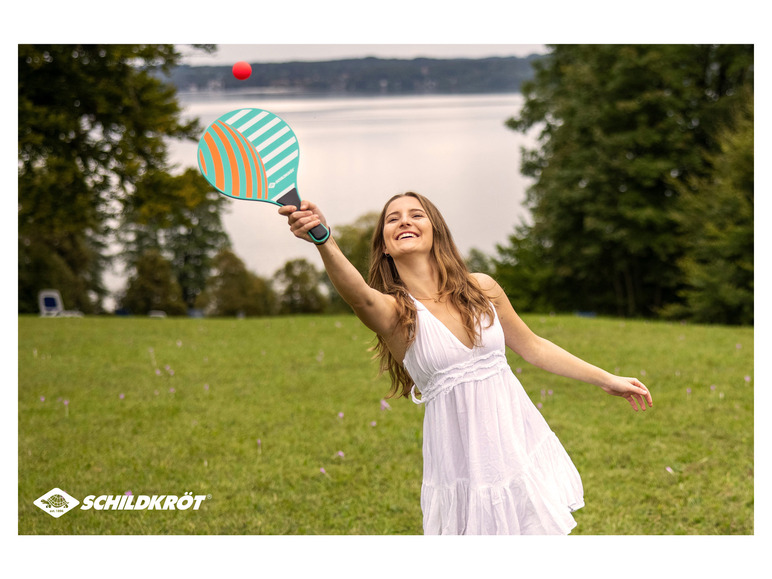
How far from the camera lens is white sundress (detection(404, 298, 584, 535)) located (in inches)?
74.9

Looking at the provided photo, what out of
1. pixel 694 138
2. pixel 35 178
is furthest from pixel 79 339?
pixel 694 138

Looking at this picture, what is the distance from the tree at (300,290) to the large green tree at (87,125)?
13.8 ft

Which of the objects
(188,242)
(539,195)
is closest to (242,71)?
(188,242)

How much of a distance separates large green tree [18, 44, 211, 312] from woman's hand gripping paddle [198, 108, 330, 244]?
461 cm

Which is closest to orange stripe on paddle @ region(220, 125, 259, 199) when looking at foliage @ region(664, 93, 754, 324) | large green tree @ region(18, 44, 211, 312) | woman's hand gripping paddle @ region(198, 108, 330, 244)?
woman's hand gripping paddle @ region(198, 108, 330, 244)

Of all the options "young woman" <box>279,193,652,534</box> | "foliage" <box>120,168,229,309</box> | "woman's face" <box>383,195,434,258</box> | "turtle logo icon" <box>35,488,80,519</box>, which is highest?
"foliage" <box>120,168,229,309</box>

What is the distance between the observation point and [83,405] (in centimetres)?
512

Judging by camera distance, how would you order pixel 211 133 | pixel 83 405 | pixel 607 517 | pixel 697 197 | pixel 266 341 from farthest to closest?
pixel 697 197, pixel 266 341, pixel 83 405, pixel 607 517, pixel 211 133

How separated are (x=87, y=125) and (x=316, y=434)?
12.7 feet

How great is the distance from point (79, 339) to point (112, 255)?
4.17 meters

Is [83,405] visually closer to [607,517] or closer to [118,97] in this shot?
[118,97]

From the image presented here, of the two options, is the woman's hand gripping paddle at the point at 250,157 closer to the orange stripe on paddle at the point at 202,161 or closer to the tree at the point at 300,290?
the orange stripe on paddle at the point at 202,161

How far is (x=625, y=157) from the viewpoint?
11.8 meters

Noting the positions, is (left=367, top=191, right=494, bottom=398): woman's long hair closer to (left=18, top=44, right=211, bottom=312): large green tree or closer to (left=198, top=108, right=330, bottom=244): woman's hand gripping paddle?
(left=198, top=108, right=330, bottom=244): woman's hand gripping paddle
